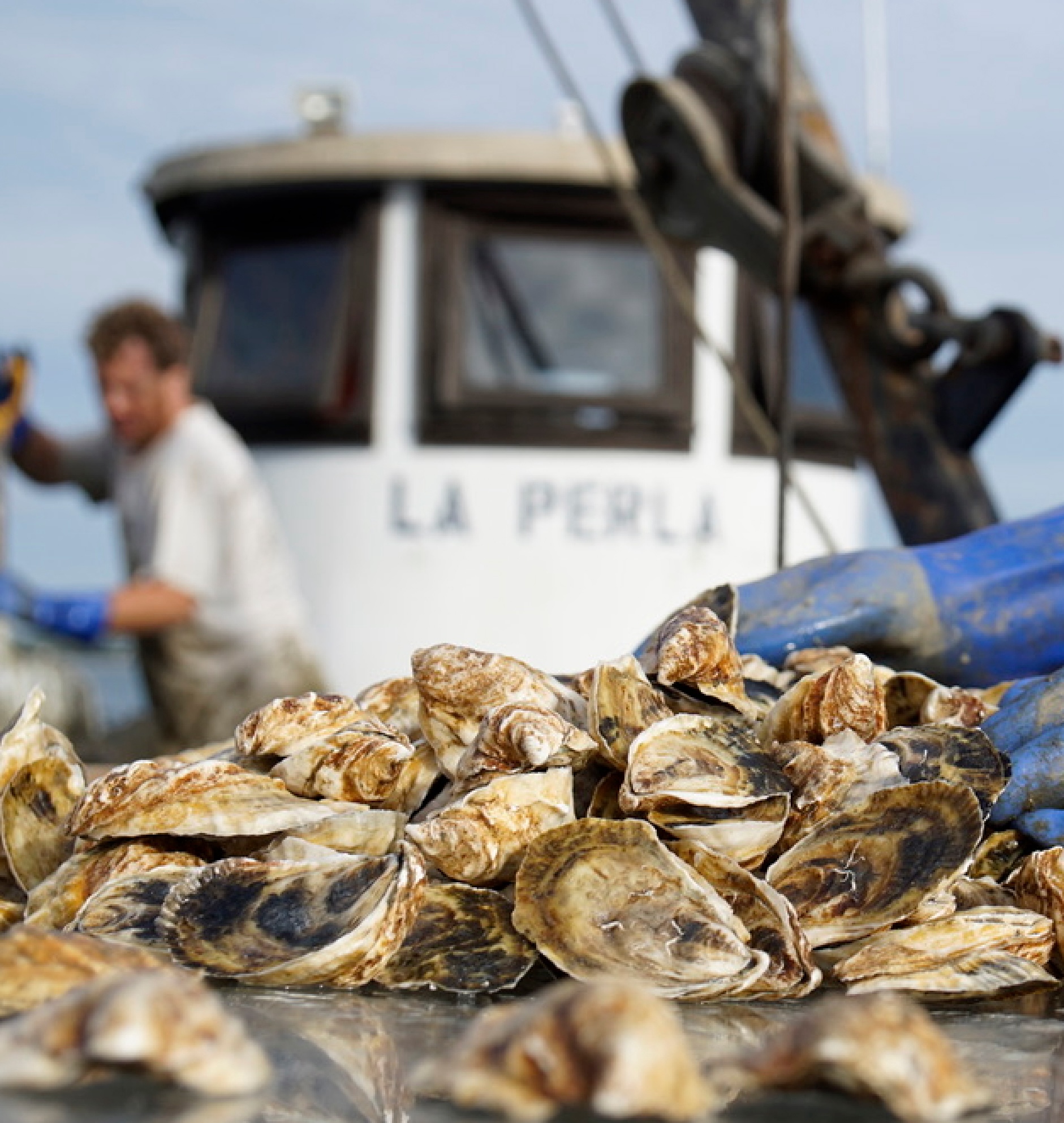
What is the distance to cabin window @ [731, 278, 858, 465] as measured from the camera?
20.8 feet

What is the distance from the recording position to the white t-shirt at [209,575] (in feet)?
16.3

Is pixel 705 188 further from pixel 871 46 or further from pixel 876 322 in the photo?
pixel 871 46

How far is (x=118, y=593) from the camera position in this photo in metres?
4.96

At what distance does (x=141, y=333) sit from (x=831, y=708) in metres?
4.02

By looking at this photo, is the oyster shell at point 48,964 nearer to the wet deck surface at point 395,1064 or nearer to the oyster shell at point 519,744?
the wet deck surface at point 395,1064

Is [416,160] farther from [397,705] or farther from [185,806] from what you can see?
[185,806]

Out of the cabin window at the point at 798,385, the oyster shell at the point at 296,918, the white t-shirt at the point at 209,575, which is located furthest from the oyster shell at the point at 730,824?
the cabin window at the point at 798,385

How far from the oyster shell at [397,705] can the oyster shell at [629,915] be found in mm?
364

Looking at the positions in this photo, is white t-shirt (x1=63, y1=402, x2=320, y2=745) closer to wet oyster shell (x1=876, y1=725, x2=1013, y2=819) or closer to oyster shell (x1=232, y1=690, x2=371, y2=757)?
oyster shell (x1=232, y1=690, x2=371, y2=757)

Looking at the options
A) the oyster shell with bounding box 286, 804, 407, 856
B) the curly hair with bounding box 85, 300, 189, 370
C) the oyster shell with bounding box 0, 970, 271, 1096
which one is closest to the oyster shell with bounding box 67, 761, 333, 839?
the oyster shell with bounding box 286, 804, 407, 856

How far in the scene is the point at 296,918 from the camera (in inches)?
44.8

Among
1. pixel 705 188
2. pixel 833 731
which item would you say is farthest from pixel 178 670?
pixel 833 731

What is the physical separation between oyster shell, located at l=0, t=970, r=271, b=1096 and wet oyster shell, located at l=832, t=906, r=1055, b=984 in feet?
1.80

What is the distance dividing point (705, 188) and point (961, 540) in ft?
4.21
